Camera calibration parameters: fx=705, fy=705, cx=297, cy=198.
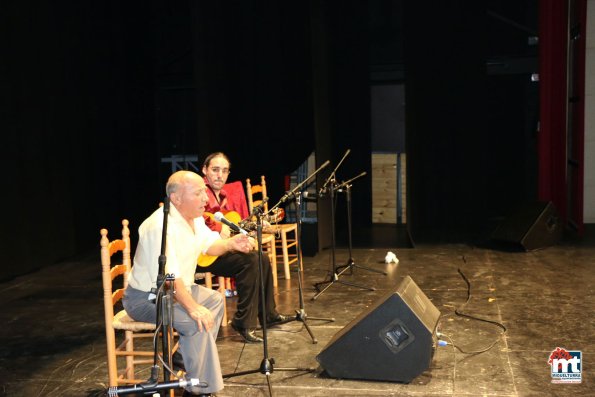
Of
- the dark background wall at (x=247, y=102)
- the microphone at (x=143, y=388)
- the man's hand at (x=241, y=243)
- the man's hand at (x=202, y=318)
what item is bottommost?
the man's hand at (x=202, y=318)

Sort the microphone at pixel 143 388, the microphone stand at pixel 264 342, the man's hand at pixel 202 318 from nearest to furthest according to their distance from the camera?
the microphone at pixel 143 388, the man's hand at pixel 202 318, the microphone stand at pixel 264 342

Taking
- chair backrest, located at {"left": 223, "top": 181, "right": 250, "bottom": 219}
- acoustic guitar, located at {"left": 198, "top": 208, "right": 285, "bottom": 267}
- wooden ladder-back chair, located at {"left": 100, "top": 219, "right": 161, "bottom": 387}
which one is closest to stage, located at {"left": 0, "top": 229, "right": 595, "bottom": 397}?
wooden ladder-back chair, located at {"left": 100, "top": 219, "right": 161, "bottom": 387}

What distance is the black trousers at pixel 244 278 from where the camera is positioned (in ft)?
13.5

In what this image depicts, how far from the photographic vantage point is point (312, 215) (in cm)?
884

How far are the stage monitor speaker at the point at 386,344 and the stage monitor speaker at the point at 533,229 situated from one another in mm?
3310

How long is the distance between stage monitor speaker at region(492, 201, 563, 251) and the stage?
4.4 inches

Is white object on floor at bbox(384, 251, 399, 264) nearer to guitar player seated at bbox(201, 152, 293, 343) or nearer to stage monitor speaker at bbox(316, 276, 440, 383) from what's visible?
guitar player seated at bbox(201, 152, 293, 343)

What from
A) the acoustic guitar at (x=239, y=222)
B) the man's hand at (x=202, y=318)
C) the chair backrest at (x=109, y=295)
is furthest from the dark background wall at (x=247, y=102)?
the man's hand at (x=202, y=318)

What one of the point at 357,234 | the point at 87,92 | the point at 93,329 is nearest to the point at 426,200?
the point at 357,234

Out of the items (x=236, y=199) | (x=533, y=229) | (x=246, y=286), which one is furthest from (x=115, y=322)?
(x=533, y=229)

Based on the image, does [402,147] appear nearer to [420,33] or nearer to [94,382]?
[420,33]

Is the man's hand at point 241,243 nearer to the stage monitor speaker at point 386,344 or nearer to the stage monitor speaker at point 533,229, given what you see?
the stage monitor speaker at point 386,344

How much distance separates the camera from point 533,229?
6.49 metres

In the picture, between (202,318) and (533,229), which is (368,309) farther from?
(533,229)
